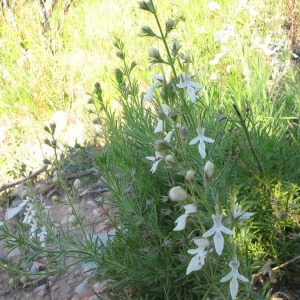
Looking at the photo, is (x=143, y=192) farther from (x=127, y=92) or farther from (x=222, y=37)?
(x=222, y=37)

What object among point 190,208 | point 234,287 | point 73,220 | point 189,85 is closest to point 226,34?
point 189,85

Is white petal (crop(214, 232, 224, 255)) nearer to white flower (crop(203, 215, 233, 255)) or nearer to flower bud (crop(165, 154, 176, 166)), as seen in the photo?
white flower (crop(203, 215, 233, 255))

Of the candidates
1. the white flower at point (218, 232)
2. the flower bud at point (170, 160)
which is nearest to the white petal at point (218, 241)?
the white flower at point (218, 232)

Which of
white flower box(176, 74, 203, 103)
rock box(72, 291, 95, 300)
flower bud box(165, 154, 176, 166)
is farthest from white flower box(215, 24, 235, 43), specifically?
rock box(72, 291, 95, 300)

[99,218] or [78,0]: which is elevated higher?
[78,0]

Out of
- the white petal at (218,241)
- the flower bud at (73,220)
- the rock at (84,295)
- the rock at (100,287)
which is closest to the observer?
the white petal at (218,241)

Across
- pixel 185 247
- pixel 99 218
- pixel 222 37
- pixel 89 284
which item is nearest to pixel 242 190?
pixel 185 247

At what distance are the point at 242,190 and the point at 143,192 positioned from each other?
0.58 meters

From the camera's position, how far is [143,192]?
8.38 feet

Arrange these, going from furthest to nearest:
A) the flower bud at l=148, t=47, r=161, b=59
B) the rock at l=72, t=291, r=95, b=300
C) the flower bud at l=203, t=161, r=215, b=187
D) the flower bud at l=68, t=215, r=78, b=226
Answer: the rock at l=72, t=291, r=95, b=300 → the flower bud at l=68, t=215, r=78, b=226 → the flower bud at l=148, t=47, r=161, b=59 → the flower bud at l=203, t=161, r=215, b=187

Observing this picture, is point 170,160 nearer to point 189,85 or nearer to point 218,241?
point 218,241

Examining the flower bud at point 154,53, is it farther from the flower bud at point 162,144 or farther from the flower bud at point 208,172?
the flower bud at point 208,172

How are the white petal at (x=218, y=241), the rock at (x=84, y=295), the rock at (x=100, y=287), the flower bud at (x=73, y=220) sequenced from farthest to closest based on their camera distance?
the rock at (x=84, y=295), the rock at (x=100, y=287), the flower bud at (x=73, y=220), the white petal at (x=218, y=241)

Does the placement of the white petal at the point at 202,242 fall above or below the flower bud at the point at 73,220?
above
